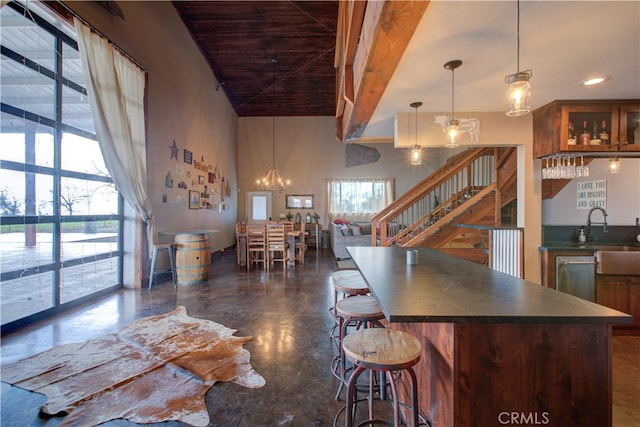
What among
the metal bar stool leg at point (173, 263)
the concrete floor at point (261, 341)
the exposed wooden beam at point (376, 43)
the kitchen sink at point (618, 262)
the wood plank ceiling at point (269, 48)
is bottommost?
the concrete floor at point (261, 341)

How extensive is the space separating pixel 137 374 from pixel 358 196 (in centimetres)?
793

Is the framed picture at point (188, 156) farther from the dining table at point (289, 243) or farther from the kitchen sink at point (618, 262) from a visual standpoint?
the kitchen sink at point (618, 262)

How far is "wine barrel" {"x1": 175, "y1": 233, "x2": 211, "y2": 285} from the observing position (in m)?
4.41

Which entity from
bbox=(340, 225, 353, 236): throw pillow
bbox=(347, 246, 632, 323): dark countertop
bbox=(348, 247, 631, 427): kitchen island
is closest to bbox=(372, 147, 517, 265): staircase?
bbox=(340, 225, 353, 236): throw pillow

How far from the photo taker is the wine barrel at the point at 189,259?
4406 millimetres

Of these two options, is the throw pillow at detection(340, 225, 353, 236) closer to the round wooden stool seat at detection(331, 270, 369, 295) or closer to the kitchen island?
the round wooden stool seat at detection(331, 270, 369, 295)

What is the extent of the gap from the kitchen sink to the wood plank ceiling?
5441 mm

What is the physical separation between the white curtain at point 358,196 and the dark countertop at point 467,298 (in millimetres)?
7243

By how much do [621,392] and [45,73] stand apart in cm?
572

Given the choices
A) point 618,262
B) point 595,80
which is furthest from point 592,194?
point 595,80

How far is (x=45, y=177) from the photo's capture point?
9.77ft

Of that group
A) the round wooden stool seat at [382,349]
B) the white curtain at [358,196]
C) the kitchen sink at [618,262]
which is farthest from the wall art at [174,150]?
the kitchen sink at [618,262]

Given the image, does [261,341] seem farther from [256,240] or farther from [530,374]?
[256,240]

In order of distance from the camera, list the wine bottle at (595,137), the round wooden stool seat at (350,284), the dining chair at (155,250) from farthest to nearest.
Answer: the dining chair at (155,250) < the wine bottle at (595,137) < the round wooden stool seat at (350,284)
